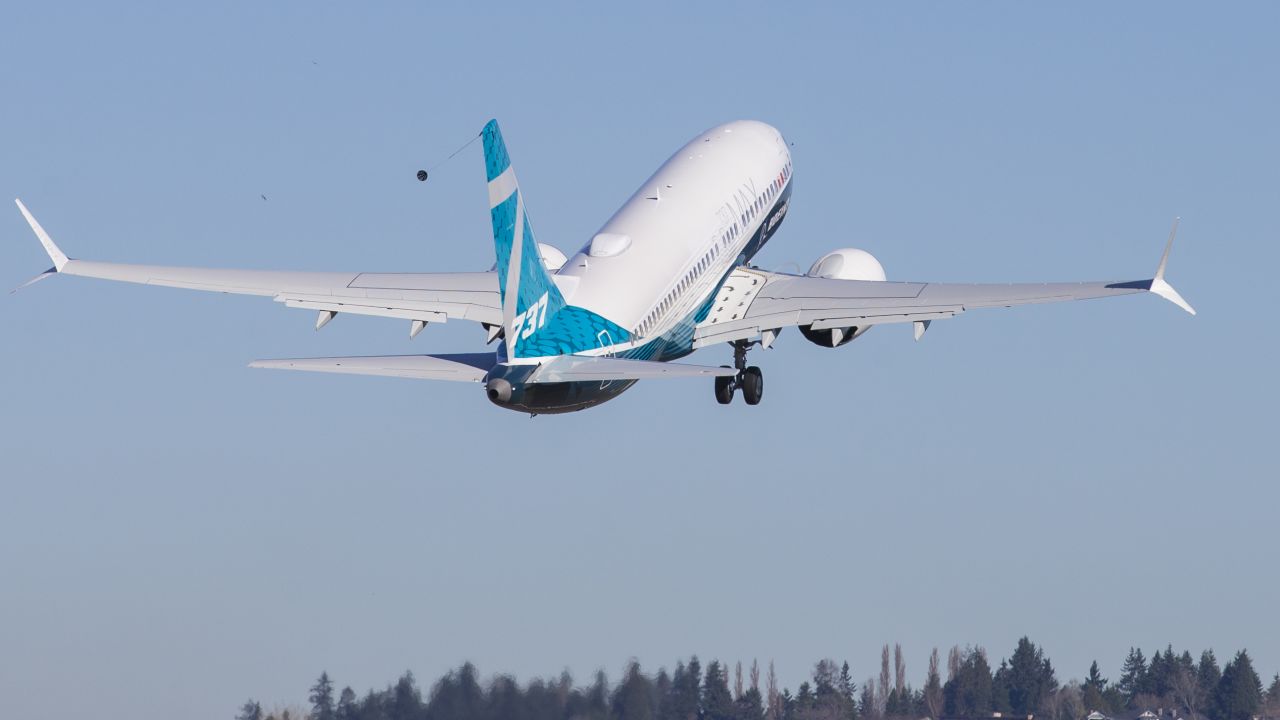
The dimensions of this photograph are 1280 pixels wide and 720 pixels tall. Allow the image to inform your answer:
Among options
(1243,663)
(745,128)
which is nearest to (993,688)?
(1243,663)

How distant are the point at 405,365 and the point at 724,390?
19.4 m

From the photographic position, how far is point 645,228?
237ft

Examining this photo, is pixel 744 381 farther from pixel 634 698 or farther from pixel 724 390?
pixel 634 698

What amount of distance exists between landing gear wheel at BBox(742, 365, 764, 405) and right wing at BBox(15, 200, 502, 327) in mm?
8479

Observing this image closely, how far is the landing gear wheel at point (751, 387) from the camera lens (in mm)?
74562

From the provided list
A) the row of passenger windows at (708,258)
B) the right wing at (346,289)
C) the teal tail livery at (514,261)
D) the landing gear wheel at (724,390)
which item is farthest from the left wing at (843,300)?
the teal tail livery at (514,261)

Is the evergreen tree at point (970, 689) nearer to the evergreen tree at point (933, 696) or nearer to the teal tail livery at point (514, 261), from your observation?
the evergreen tree at point (933, 696)

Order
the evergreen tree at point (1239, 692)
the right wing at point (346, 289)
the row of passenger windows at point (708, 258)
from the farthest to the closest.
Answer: the evergreen tree at point (1239, 692) → the right wing at point (346, 289) → the row of passenger windows at point (708, 258)

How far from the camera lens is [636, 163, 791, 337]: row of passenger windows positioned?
224 ft

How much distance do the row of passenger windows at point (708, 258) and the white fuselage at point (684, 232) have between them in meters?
0.03

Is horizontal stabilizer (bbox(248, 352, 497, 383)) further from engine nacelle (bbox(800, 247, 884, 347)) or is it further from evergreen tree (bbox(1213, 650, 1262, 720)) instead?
evergreen tree (bbox(1213, 650, 1262, 720))

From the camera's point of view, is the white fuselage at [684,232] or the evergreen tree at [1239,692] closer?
the white fuselage at [684,232]

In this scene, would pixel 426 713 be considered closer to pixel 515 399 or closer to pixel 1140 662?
pixel 515 399

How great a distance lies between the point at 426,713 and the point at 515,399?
13.7 metres
